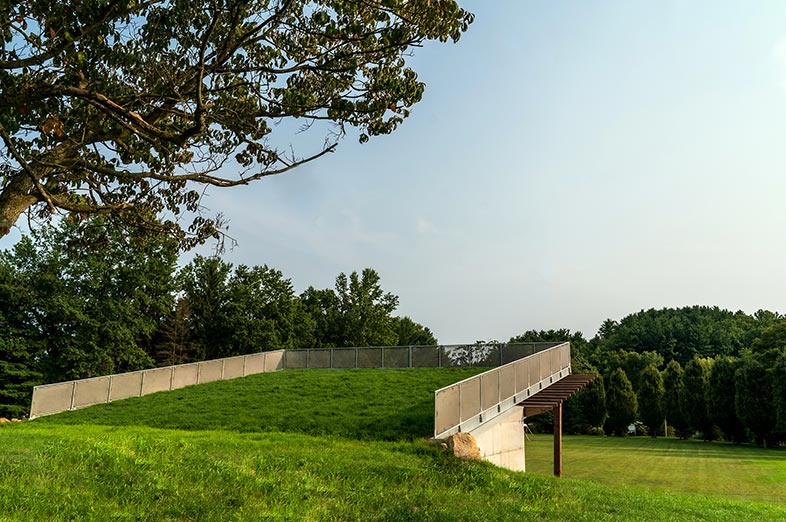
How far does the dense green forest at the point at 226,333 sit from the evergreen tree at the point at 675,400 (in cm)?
13

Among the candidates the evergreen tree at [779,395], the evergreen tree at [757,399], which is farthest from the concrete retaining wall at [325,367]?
the evergreen tree at [757,399]

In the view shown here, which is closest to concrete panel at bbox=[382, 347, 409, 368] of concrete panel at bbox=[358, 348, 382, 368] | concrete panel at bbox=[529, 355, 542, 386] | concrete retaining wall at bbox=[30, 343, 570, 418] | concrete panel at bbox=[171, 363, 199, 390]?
concrete retaining wall at bbox=[30, 343, 570, 418]

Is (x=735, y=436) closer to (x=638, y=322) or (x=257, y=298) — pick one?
(x=257, y=298)

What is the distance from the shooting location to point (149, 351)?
46688 millimetres

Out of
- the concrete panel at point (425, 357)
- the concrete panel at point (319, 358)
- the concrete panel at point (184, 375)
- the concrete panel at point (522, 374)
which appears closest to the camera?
the concrete panel at point (522, 374)

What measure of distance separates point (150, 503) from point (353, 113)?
601cm

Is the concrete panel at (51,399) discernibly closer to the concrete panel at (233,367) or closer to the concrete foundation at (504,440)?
the concrete panel at (233,367)

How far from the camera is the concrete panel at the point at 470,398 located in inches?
692

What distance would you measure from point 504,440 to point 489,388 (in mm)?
2957

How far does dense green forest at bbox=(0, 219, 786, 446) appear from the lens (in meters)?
37.0

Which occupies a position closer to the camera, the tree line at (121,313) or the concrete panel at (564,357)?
the concrete panel at (564,357)

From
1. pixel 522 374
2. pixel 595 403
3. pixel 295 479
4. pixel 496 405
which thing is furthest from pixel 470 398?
pixel 595 403

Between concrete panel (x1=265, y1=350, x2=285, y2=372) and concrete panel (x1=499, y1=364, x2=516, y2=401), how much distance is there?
19.7 m

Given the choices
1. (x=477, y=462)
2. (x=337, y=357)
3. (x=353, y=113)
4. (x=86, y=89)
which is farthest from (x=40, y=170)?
(x=337, y=357)
